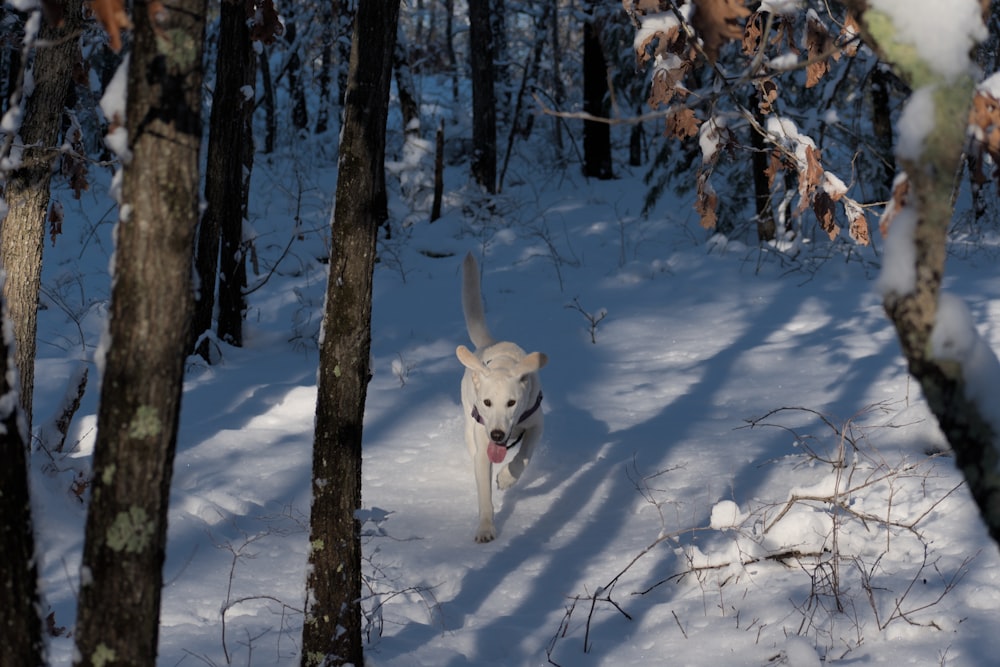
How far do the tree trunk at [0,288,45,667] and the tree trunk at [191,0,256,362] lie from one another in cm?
508

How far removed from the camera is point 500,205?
527 inches

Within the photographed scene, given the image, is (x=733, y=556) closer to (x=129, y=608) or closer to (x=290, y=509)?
(x=290, y=509)

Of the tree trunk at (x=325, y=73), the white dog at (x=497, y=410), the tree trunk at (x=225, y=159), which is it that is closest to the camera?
the white dog at (x=497, y=410)

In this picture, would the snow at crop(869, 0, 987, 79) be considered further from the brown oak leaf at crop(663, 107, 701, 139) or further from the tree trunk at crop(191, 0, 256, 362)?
the tree trunk at crop(191, 0, 256, 362)

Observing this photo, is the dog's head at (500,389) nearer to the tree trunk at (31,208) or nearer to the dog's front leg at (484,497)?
the dog's front leg at (484,497)

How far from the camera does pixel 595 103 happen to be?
14.9 metres

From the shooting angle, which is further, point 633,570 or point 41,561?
point 633,570

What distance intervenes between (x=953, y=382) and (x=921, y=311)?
0.40 feet

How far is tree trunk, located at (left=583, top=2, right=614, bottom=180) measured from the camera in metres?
14.8

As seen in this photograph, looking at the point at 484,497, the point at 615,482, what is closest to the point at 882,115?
the point at 615,482

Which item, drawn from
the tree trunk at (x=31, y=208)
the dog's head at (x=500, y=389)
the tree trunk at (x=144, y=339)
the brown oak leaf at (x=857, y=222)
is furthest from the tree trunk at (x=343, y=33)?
the tree trunk at (x=144, y=339)

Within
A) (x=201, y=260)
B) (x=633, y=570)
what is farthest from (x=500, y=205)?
(x=633, y=570)

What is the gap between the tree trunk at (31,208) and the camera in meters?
3.82

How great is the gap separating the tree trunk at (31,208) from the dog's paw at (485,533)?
2.13 m
